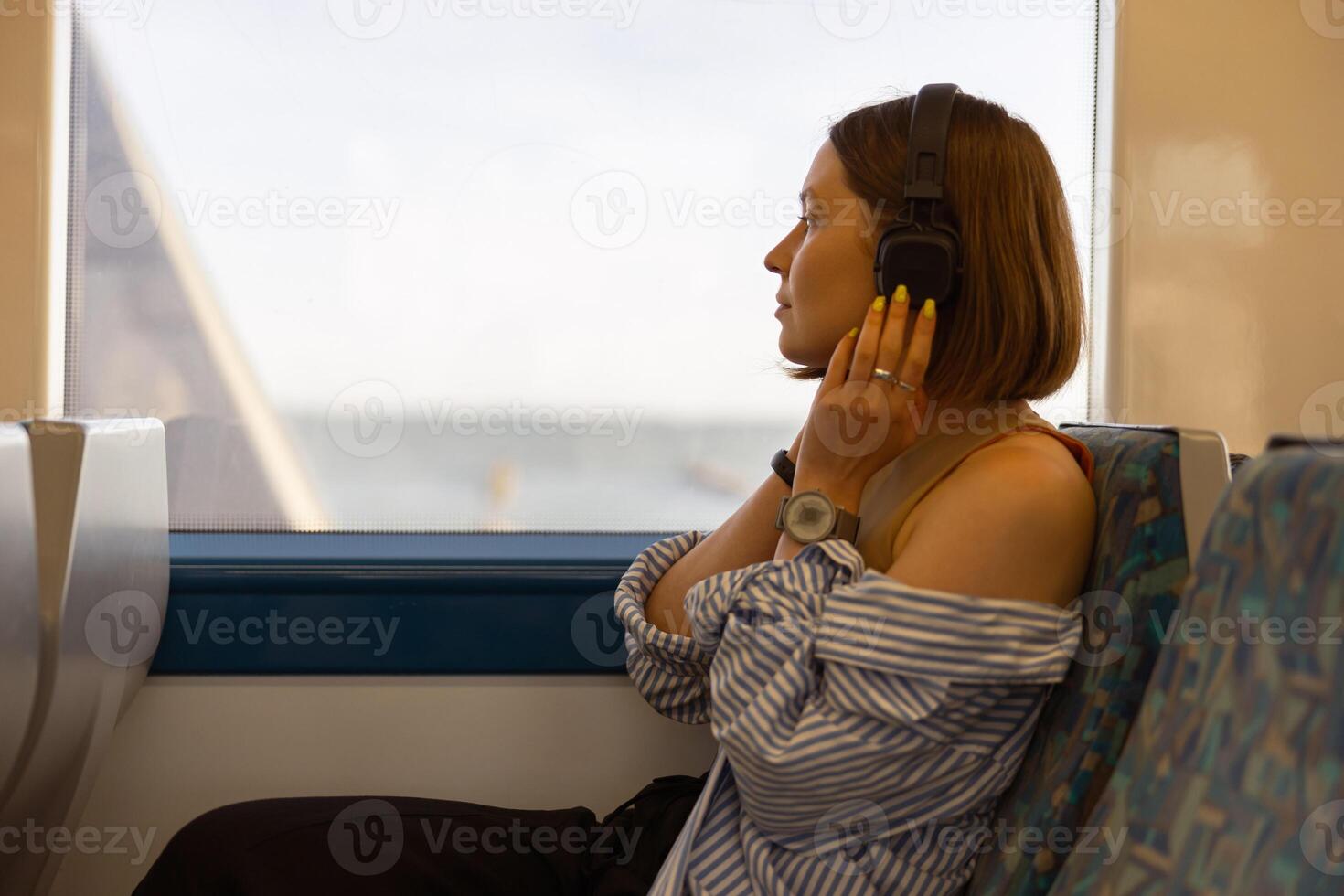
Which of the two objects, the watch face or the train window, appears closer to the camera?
the watch face

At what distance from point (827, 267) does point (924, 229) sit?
0.13 meters

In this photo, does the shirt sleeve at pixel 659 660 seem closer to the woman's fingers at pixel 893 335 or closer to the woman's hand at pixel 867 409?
the woman's hand at pixel 867 409

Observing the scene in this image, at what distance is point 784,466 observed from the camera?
124cm

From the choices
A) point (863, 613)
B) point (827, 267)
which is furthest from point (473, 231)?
point (863, 613)

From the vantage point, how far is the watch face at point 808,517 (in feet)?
3.07

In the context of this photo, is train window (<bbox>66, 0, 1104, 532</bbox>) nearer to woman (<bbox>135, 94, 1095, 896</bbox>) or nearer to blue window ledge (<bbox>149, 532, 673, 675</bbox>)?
blue window ledge (<bbox>149, 532, 673, 675</bbox>)

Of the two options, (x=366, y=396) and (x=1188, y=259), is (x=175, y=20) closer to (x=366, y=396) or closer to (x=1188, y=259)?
(x=366, y=396)

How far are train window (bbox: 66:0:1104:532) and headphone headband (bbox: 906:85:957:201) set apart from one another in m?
0.62

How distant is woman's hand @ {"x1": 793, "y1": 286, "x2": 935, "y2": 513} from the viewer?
0.95 meters

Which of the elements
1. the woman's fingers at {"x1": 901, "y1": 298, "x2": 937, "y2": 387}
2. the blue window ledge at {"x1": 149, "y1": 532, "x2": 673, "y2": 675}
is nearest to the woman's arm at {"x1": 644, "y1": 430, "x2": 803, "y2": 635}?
the blue window ledge at {"x1": 149, "y1": 532, "x2": 673, "y2": 675}

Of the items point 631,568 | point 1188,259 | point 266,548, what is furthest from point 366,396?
point 1188,259

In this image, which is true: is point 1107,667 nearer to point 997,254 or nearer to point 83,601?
point 997,254

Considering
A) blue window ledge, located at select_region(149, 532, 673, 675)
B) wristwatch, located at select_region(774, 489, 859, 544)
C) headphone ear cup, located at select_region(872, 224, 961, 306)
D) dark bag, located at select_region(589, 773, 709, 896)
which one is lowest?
dark bag, located at select_region(589, 773, 709, 896)

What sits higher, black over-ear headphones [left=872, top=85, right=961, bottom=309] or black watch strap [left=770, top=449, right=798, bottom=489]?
black over-ear headphones [left=872, top=85, right=961, bottom=309]
